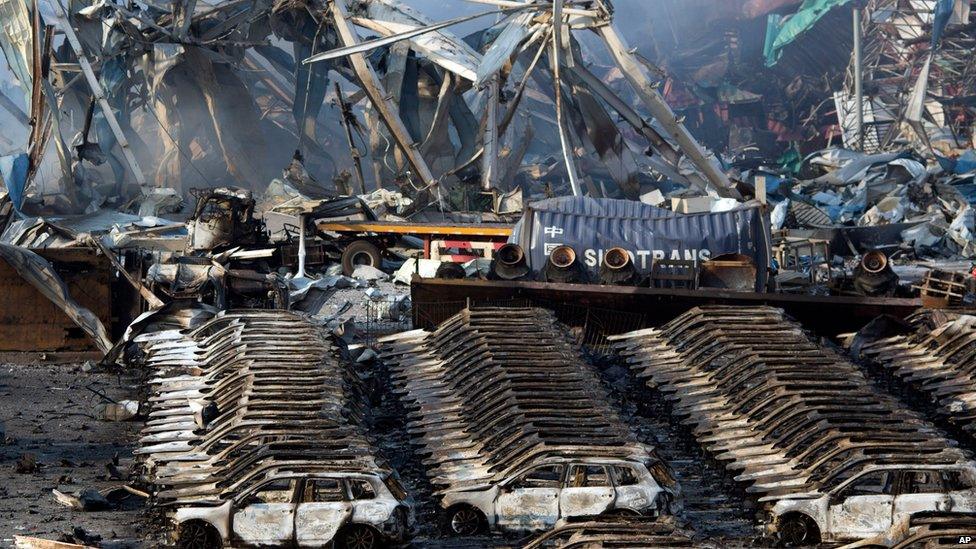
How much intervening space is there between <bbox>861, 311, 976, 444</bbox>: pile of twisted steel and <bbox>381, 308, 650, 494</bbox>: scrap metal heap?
5.97 meters

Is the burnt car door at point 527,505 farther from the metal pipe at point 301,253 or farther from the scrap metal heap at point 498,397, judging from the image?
the metal pipe at point 301,253

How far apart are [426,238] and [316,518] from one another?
2396cm

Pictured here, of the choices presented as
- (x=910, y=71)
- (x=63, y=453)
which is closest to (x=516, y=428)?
(x=63, y=453)

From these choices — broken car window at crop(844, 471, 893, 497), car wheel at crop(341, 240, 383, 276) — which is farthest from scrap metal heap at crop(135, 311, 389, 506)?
car wheel at crop(341, 240, 383, 276)

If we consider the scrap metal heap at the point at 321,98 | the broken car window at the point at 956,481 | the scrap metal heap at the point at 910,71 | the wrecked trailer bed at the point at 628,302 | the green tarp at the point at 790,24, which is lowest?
the broken car window at the point at 956,481

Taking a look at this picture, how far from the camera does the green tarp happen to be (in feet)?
315

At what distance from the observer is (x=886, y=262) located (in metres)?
34.6

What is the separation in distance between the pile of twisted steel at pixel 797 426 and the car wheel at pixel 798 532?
0.01 m

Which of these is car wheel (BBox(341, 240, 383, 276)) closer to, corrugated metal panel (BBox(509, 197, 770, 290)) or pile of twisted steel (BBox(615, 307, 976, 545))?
corrugated metal panel (BBox(509, 197, 770, 290))

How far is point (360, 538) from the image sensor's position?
1770 centimetres

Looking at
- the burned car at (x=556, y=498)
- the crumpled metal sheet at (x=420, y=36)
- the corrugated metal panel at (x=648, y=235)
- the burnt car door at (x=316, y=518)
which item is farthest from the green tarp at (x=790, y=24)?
the burnt car door at (x=316, y=518)

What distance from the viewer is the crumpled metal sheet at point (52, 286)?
32.4 meters

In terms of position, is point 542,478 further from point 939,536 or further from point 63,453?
point 63,453

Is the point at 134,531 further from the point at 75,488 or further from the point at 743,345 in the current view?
the point at 743,345
